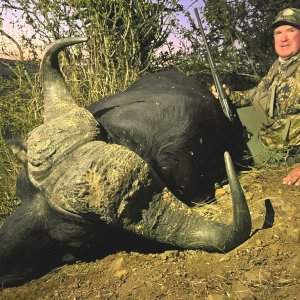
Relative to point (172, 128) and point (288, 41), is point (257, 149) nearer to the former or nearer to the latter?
point (288, 41)

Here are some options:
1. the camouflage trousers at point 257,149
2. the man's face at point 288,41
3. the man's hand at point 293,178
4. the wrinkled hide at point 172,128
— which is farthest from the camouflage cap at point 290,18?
the man's hand at point 293,178

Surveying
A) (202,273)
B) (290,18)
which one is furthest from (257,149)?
(202,273)

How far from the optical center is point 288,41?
16.5 ft

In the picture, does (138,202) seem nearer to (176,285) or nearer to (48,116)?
(176,285)

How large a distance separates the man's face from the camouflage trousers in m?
0.72

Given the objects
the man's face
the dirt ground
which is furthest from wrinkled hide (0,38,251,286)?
the man's face

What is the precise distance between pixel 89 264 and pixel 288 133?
258 cm

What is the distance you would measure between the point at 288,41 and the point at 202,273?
3.18m

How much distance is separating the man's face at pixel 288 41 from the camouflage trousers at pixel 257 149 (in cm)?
72

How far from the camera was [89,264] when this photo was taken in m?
3.27

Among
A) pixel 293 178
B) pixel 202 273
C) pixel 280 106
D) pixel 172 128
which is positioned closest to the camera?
pixel 202 273


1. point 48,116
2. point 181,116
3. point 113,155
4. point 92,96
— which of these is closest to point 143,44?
point 92,96

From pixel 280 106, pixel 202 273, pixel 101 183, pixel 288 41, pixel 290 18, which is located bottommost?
pixel 202 273

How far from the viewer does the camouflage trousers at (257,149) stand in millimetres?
4777
